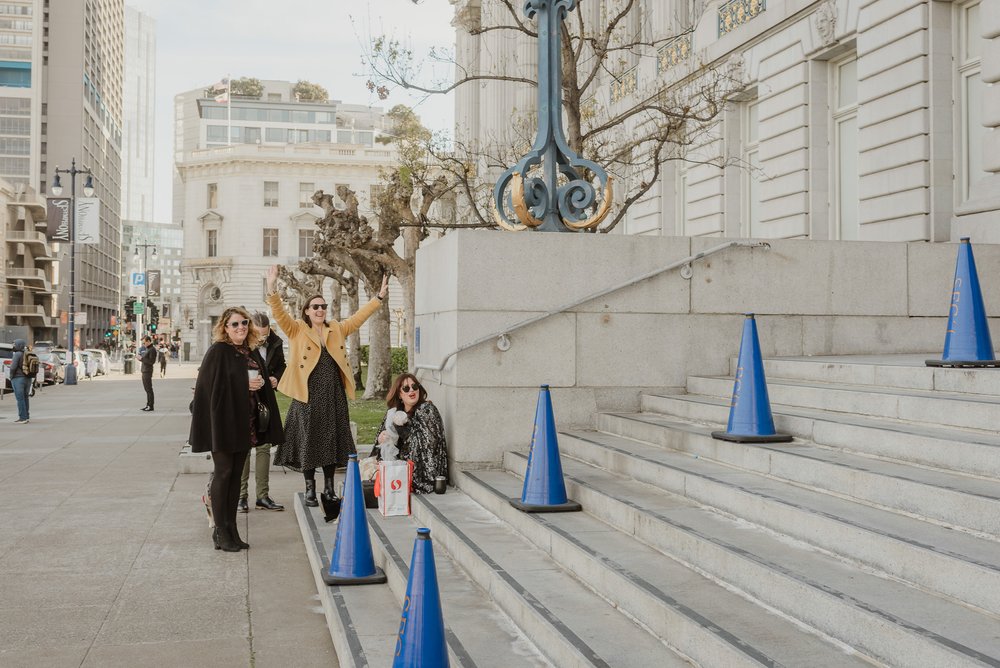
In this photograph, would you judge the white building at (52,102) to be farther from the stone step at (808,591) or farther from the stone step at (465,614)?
the stone step at (808,591)

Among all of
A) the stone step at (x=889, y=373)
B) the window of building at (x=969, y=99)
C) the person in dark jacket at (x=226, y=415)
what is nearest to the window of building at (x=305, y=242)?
the window of building at (x=969, y=99)

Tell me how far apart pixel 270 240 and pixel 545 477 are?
75.5 m

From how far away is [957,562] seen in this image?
11.7 feet

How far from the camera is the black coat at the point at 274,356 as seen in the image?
355 inches

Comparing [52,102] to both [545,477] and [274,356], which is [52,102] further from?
[545,477]

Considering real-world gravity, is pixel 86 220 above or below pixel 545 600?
above

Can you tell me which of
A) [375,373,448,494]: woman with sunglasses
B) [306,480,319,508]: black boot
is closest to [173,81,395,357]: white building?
[306,480,319,508]: black boot

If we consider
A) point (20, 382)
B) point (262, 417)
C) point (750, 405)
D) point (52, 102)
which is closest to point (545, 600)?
point (750, 405)

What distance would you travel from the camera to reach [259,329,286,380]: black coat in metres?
9.02

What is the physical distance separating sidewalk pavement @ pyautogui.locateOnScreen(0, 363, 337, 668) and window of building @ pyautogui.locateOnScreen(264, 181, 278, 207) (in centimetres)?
6848

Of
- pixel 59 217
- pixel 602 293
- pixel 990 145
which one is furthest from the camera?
pixel 59 217

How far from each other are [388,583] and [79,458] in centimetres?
959

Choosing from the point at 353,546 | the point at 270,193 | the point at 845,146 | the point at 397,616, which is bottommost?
the point at 397,616

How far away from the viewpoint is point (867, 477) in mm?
4793
